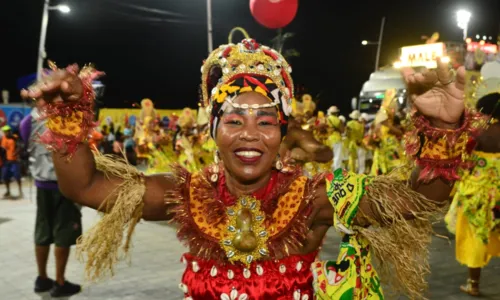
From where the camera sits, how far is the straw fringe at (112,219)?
2352 millimetres

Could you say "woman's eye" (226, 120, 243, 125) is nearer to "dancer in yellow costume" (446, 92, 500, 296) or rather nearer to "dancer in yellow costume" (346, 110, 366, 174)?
"dancer in yellow costume" (446, 92, 500, 296)

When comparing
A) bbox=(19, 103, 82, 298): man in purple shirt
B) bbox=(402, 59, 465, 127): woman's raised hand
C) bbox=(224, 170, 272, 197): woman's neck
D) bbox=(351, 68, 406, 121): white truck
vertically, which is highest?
bbox=(351, 68, 406, 121): white truck

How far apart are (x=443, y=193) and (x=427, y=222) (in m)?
0.18

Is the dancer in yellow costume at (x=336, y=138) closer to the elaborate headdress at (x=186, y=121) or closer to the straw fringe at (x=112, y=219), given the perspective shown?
the elaborate headdress at (x=186, y=121)

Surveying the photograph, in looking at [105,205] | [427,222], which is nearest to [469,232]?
[427,222]

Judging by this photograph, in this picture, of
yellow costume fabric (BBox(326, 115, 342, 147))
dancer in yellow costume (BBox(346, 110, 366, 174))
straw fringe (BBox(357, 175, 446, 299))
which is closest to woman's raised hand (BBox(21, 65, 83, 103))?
straw fringe (BBox(357, 175, 446, 299))

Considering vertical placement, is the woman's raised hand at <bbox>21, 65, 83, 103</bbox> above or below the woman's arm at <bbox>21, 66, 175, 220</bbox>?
above

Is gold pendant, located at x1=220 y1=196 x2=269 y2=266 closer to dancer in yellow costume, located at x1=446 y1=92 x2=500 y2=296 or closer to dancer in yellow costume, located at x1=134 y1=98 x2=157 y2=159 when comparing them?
dancer in yellow costume, located at x1=446 y1=92 x2=500 y2=296

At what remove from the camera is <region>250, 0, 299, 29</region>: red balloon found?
20.8ft

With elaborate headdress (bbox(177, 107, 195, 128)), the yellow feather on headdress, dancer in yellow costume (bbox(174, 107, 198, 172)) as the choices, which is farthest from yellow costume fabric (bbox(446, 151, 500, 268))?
elaborate headdress (bbox(177, 107, 195, 128))

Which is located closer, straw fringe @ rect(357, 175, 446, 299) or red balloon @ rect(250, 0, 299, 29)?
straw fringe @ rect(357, 175, 446, 299)

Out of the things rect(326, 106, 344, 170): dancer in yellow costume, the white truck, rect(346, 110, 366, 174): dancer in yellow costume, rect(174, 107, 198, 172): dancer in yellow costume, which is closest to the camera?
rect(174, 107, 198, 172): dancer in yellow costume

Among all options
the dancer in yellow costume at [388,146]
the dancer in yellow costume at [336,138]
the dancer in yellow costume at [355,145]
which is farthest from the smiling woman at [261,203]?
the dancer in yellow costume at [355,145]

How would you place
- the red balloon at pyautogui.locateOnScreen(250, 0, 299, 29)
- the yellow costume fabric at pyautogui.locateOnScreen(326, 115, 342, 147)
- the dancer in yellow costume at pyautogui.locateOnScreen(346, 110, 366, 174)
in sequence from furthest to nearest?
the dancer in yellow costume at pyautogui.locateOnScreen(346, 110, 366, 174) < the yellow costume fabric at pyautogui.locateOnScreen(326, 115, 342, 147) < the red balloon at pyautogui.locateOnScreen(250, 0, 299, 29)
